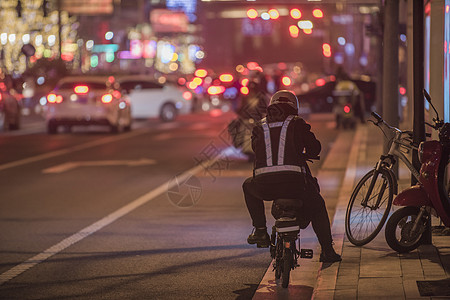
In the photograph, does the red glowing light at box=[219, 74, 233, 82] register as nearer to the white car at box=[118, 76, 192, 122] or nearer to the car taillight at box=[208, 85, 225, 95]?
the car taillight at box=[208, 85, 225, 95]

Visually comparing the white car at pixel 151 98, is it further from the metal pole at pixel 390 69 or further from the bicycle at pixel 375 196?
the bicycle at pixel 375 196

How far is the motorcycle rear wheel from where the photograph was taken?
877cm

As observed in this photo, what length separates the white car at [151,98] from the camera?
125ft

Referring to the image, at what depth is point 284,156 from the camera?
8.02 m

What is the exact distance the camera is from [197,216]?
41.5ft

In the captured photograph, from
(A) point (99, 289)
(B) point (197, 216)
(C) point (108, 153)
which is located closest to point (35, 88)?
(C) point (108, 153)

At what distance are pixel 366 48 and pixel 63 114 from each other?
1530cm

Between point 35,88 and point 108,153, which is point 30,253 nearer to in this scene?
point 108,153

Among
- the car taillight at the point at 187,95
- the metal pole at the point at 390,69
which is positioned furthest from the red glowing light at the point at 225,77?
the metal pole at the point at 390,69

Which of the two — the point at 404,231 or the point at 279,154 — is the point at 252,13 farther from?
the point at 279,154

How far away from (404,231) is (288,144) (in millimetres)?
1515

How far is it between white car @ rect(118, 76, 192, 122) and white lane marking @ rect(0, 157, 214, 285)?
20.7 metres

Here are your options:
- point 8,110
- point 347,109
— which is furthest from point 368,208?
point 8,110

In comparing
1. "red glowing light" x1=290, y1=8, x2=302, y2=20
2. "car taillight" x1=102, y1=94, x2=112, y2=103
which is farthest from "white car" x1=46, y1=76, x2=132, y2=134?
"red glowing light" x1=290, y1=8, x2=302, y2=20
